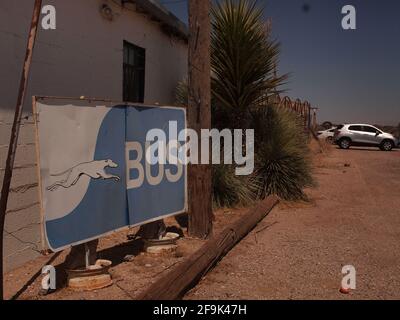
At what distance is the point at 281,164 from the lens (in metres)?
9.09

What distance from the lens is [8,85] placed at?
4754 millimetres

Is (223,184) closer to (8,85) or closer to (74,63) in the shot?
(74,63)

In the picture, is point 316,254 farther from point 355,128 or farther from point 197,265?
point 355,128

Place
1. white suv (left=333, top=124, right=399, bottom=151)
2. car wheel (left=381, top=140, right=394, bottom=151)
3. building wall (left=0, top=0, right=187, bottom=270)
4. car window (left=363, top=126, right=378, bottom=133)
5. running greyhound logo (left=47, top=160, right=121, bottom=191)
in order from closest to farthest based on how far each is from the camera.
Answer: running greyhound logo (left=47, top=160, right=121, bottom=191) → building wall (left=0, top=0, right=187, bottom=270) → car wheel (left=381, top=140, right=394, bottom=151) → white suv (left=333, top=124, right=399, bottom=151) → car window (left=363, top=126, right=378, bottom=133)

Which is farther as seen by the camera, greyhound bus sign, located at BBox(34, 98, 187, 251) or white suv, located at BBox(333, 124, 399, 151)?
white suv, located at BBox(333, 124, 399, 151)

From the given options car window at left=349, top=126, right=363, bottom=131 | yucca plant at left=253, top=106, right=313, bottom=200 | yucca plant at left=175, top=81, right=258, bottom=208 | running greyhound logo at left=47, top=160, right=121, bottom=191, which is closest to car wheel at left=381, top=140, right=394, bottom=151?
car window at left=349, top=126, right=363, bottom=131

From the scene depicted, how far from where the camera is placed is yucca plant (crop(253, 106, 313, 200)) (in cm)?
905

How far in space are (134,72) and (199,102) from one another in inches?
96.4

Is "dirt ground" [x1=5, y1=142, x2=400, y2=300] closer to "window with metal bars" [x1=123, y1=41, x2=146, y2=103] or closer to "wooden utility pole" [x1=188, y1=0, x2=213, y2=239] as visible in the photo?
"wooden utility pole" [x1=188, y1=0, x2=213, y2=239]

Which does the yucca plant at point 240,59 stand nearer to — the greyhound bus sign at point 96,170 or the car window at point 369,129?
the greyhound bus sign at point 96,170

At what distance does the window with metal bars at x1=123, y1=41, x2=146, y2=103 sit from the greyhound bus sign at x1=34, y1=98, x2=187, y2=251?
257 cm

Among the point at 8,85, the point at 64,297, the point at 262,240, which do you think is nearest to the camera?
the point at 64,297

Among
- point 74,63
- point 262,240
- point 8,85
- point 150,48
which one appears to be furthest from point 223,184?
point 8,85
